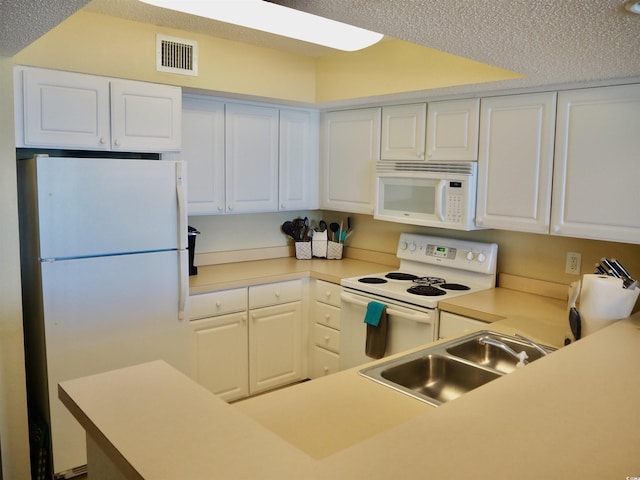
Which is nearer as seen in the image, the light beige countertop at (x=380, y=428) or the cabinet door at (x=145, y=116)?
the light beige countertop at (x=380, y=428)

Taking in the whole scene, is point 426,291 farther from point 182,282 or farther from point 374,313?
point 182,282

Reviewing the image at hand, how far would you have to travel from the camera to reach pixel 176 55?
10.1 feet

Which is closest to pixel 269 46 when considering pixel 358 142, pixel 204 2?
pixel 358 142

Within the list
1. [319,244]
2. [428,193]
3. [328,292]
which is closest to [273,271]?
[328,292]

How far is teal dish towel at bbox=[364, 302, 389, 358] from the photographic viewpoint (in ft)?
10.3

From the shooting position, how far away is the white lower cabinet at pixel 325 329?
359 centimetres

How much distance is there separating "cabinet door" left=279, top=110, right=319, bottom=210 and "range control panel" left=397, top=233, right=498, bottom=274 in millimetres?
799

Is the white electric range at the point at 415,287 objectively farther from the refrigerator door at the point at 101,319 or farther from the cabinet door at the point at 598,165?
the refrigerator door at the point at 101,319

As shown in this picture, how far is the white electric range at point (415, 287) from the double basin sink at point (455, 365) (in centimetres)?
59

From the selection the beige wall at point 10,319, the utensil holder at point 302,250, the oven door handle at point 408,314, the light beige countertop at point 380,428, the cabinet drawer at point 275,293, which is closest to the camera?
the light beige countertop at point 380,428

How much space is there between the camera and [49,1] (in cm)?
159

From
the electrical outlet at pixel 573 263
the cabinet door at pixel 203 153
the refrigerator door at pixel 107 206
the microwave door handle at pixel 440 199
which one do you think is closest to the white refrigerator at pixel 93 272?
the refrigerator door at pixel 107 206

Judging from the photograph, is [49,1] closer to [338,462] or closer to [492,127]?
[338,462]

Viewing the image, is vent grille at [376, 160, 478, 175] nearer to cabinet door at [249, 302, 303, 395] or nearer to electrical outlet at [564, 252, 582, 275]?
electrical outlet at [564, 252, 582, 275]
